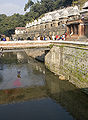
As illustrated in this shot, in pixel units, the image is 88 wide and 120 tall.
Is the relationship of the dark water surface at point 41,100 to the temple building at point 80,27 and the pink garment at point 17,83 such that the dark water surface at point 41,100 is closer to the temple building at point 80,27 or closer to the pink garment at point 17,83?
the pink garment at point 17,83

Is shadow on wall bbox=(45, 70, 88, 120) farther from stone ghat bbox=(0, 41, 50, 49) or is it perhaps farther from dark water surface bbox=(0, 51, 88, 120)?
stone ghat bbox=(0, 41, 50, 49)

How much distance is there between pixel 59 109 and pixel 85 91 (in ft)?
13.4

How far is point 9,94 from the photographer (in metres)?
18.2

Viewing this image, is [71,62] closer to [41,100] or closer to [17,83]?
[41,100]

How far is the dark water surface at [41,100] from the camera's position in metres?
13.8

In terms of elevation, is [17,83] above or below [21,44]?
below

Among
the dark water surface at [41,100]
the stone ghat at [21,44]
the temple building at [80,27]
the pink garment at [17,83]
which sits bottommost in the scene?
the dark water surface at [41,100]

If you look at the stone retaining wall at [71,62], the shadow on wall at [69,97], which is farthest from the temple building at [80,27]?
the shadow on wall at [69,97]

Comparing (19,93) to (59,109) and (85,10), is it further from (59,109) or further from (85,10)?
(85,10)

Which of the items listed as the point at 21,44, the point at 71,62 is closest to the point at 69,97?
the point at 71,62

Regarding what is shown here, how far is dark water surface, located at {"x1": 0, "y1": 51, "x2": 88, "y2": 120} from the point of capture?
543 inches

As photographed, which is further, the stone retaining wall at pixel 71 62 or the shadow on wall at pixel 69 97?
the stone retaining wall at pixel 71 62

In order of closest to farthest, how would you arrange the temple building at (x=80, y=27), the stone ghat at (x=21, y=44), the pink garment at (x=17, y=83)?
the pink garment at (x=17, y=83) < the stone ghat at (x=21, y=44) < the temple building at (x=80, y=27)

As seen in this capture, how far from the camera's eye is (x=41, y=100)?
1673cm
